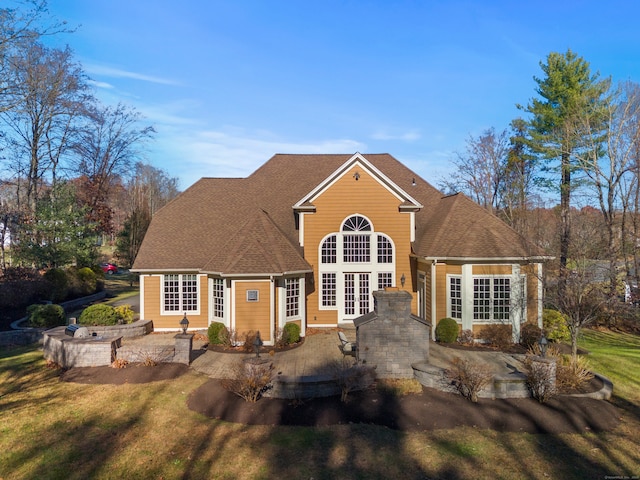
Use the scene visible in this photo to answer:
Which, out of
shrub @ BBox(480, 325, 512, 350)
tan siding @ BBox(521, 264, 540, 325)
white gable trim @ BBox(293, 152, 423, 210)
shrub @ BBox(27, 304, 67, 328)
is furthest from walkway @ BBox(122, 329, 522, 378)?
white gable trim @ BBox(293, 152, 423, 210)

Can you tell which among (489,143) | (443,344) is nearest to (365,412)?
(443,344)

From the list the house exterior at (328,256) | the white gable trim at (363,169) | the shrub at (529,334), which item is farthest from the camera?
the white gable trim at (363,169)

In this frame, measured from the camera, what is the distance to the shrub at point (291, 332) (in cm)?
1493

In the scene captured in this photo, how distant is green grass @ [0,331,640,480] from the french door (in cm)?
985

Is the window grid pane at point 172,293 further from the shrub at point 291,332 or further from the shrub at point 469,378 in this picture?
the shrub at point 469,378

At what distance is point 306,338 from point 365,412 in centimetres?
734

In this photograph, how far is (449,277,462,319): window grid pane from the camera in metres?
15.5

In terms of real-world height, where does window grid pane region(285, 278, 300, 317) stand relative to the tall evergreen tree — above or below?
below

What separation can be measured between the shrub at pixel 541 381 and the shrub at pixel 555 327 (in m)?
6.33

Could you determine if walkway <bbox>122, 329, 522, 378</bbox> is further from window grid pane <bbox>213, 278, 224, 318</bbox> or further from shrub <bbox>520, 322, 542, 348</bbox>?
shrub <bbox>520, 322, 542, 348</bbox>

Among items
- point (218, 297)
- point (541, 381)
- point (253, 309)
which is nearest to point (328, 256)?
point (253, 309)

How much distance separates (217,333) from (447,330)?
941 centimetres

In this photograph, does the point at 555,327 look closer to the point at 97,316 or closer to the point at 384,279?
the point at 384,279

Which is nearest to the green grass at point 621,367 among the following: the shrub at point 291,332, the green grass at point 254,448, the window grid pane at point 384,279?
the green grass at point 254,448
